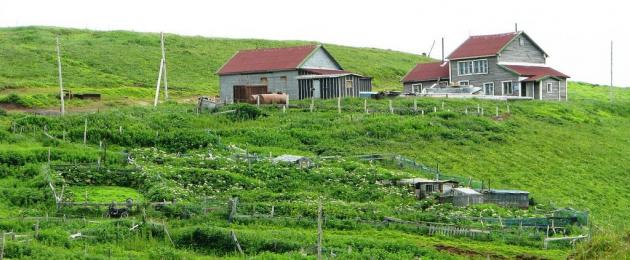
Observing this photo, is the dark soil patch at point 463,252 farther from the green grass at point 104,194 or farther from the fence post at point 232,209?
the green grass at point 104,194

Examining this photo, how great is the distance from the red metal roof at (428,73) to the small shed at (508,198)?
3430cm

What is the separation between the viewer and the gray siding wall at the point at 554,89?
73062 millimetres

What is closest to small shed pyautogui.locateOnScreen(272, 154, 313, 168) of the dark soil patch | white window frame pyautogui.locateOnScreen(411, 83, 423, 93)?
the dark soil patch

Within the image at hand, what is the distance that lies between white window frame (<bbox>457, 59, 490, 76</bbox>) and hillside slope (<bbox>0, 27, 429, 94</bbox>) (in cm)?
1733

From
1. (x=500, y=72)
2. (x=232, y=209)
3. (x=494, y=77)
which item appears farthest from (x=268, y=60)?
(x=232, y=209)

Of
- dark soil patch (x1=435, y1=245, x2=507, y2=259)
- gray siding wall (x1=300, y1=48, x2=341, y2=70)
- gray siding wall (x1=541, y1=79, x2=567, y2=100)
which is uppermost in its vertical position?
gray siding wall (x1=300, y1=48, x2=341, y2=70)

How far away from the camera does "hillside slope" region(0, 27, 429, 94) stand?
81.3 meters

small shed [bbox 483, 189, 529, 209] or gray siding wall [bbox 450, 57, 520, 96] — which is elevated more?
gray siding wall [bbox 450, 57, 520, 96]

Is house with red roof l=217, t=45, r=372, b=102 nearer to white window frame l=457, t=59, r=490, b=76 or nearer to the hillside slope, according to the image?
white window frame l=457, t=59, r=490, b=76

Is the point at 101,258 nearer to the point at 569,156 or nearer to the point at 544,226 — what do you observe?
the point at 544,226

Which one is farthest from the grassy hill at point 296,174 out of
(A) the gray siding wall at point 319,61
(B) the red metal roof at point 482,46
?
(A) the gray siding wall at point 319,61

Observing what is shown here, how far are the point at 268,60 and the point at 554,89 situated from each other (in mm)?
19782

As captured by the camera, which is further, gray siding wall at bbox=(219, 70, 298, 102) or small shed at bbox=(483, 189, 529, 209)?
gray siding wall at bbox=(219, 70, 298, 102)

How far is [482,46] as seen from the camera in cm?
7456
